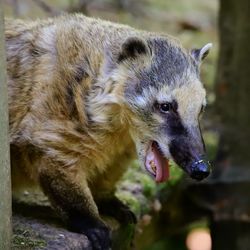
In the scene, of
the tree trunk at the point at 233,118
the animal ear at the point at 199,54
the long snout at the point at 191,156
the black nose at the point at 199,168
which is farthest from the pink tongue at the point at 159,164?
the tree trunk at the point at 233,118

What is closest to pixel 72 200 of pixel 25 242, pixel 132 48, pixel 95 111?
pixel 25 242

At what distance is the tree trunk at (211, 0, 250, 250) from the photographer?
8.05 meters

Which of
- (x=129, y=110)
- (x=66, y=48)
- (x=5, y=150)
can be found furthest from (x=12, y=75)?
(x=5, y=150)

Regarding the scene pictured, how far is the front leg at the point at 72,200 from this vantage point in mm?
4961

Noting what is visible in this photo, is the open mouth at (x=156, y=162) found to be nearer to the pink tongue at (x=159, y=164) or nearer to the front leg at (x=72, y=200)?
the pink tongue at (x=159, y=164)

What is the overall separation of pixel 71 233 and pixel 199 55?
142 cm

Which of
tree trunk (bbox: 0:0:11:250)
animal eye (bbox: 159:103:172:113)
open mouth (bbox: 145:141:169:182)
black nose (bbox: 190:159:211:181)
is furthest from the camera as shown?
open mouth (bbox: 145:141:169:182)

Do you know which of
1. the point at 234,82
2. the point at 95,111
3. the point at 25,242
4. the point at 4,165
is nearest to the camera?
the point at 4,165

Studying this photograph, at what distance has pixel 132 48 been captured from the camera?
504 cm

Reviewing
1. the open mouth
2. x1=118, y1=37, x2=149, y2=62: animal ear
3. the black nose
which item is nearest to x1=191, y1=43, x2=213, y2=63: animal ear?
x1=118, y1=37, x2=149, y2=62: animal ear

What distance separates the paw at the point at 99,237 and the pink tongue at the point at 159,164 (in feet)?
1.52

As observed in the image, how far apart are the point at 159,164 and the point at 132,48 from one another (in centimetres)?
75

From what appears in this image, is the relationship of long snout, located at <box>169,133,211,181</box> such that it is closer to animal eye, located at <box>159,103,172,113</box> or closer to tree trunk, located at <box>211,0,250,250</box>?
animal eye, located at <box>159,103,172,113</box>

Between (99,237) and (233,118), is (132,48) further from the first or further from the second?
(233,118)
